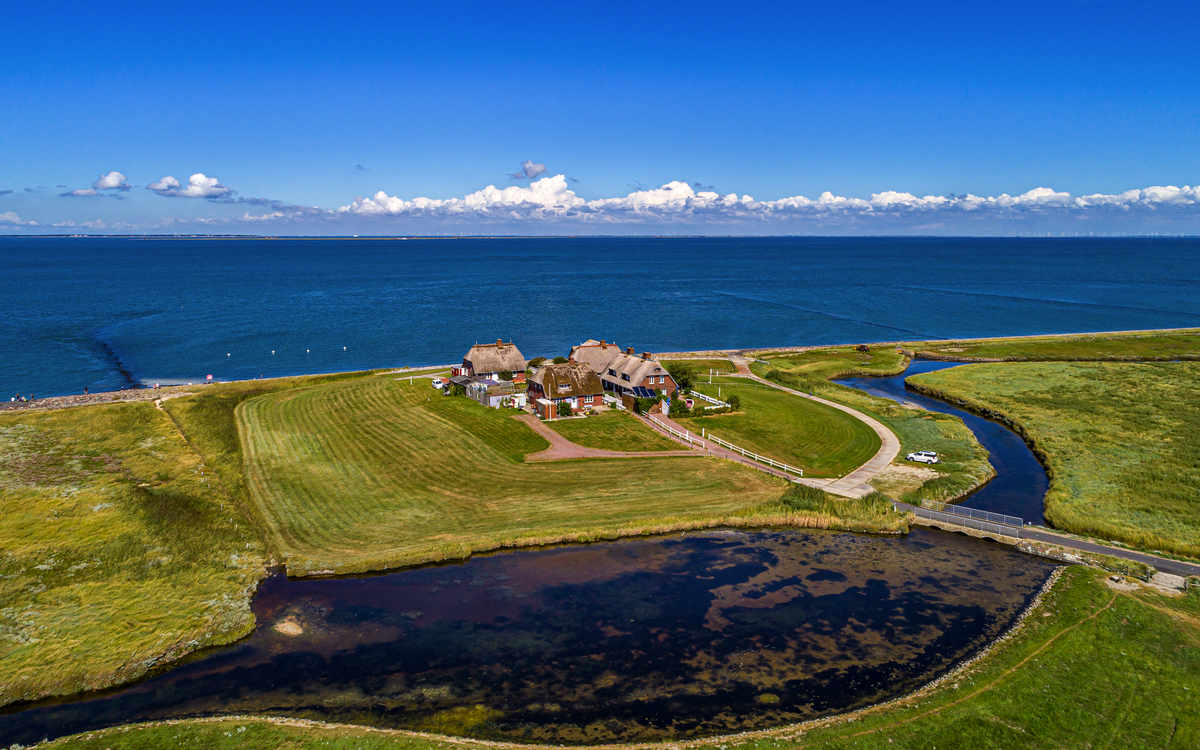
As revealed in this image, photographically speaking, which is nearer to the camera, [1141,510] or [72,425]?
[1141,510]

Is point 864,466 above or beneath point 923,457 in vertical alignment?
beneath

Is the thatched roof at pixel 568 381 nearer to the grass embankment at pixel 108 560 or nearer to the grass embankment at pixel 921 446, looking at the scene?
the grass embankment at pixel 921 446

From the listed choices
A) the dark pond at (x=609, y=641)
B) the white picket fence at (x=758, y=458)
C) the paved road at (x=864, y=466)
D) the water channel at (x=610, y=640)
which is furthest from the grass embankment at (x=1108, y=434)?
the white picket fence at (x=758, y=458)

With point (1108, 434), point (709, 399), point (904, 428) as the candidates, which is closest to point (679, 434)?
point (709, 399)

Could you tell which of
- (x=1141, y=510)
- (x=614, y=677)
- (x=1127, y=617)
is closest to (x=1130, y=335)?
(x=1141, y=510)

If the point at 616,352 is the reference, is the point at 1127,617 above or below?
below

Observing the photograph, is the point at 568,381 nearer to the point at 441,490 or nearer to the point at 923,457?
the point at 441,490

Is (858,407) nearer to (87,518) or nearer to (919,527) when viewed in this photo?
(919,527)
